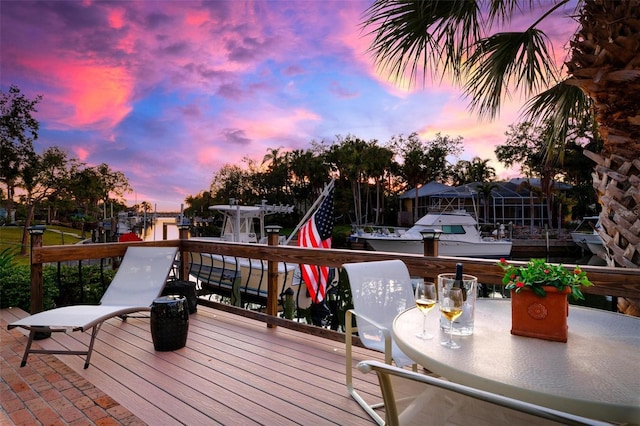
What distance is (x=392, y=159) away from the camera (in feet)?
110

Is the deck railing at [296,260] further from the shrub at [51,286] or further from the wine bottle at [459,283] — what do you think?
the wine bottle at [459,283]

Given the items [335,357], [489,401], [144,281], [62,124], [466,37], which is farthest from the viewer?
[62,124]

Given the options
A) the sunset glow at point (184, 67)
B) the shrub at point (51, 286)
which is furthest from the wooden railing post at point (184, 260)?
the sunset glow at point (184, 67)

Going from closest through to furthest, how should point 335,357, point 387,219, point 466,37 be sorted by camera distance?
point 335,357
point 466,37
point 387,219

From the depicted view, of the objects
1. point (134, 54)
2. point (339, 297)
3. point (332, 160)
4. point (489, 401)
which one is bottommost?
point (339, 297)

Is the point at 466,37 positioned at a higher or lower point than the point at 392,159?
lower

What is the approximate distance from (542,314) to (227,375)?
84.7 inches

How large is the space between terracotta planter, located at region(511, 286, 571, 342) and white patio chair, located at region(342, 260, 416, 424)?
0.90 m

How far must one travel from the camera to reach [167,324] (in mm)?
3297

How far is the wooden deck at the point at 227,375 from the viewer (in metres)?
2.28

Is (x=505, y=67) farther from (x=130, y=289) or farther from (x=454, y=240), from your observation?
(x=454, y=240)

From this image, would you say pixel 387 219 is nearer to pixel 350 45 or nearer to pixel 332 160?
pixel 332 160

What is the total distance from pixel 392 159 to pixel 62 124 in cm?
2828

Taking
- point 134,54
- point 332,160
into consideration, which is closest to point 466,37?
point 134,54
